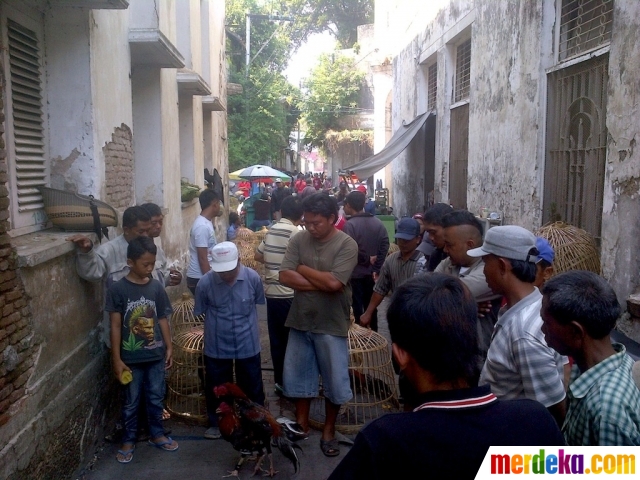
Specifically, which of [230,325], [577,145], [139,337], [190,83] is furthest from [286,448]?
[190,83]

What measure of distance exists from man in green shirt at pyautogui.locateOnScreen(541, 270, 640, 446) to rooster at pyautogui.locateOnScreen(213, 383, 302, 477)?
89.7 inches

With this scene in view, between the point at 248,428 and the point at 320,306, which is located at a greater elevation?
the point at 320,306

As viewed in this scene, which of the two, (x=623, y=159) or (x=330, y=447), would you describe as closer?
(x=330, y=447)

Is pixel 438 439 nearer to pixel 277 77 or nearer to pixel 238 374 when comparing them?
pixel 238 374

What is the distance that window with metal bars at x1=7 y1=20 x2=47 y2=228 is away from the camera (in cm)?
422

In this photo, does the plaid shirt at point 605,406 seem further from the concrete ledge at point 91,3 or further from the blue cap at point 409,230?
the concrete ledge at point 91,3

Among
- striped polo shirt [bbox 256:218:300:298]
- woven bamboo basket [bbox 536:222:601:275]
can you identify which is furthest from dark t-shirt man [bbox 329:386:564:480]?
woven bamboo basket [bbox 536:222:601:275]

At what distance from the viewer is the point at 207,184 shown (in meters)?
11.9

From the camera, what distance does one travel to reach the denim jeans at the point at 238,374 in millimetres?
4578

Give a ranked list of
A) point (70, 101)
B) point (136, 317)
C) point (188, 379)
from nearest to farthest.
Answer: point (136, 317) < point (70, 101) < point (188, 379)

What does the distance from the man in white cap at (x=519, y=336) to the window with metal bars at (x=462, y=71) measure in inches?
329

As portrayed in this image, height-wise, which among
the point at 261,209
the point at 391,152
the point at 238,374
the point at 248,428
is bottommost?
the point at 248,428

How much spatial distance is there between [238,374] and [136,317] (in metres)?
0.95

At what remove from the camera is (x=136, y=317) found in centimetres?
423
